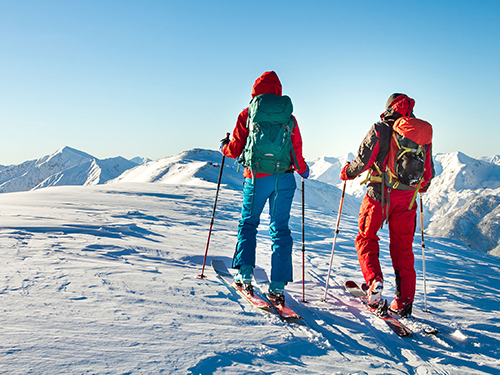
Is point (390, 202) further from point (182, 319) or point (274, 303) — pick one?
point (182, 319)

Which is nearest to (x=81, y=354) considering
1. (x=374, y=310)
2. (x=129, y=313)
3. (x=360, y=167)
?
(x=129, y=313)

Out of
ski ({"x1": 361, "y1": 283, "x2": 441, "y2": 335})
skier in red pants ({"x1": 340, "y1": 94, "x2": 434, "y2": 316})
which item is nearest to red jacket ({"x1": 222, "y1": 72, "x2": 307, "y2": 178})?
skier in red pants ({"x1": 340, "y1": 94, "x2": 434, "y2": 316})

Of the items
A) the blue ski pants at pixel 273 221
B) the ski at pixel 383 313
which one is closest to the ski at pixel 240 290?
the blue ski pants at pixel 273 221

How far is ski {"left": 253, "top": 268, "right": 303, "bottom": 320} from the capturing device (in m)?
2.86

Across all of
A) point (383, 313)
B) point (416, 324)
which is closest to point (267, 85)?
point (383, 313)

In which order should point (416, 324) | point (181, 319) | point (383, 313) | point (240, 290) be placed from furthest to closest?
point (240, 290) < point (383, 313) < point (416, 324) < point (181, 319)

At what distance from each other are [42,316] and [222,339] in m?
1.32

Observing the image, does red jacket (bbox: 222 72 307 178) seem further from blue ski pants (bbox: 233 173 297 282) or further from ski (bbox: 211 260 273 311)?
ski (bbox: 211 260 273 311)

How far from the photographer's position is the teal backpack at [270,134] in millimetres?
3305

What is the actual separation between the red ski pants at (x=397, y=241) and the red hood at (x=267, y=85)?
1.77 metres

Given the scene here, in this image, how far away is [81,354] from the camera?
72.7 inches

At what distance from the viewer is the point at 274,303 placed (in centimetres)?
321

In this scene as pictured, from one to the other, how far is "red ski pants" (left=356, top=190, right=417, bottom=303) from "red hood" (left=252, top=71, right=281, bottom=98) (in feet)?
5.81

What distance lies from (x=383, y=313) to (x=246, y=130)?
2.53 meters
